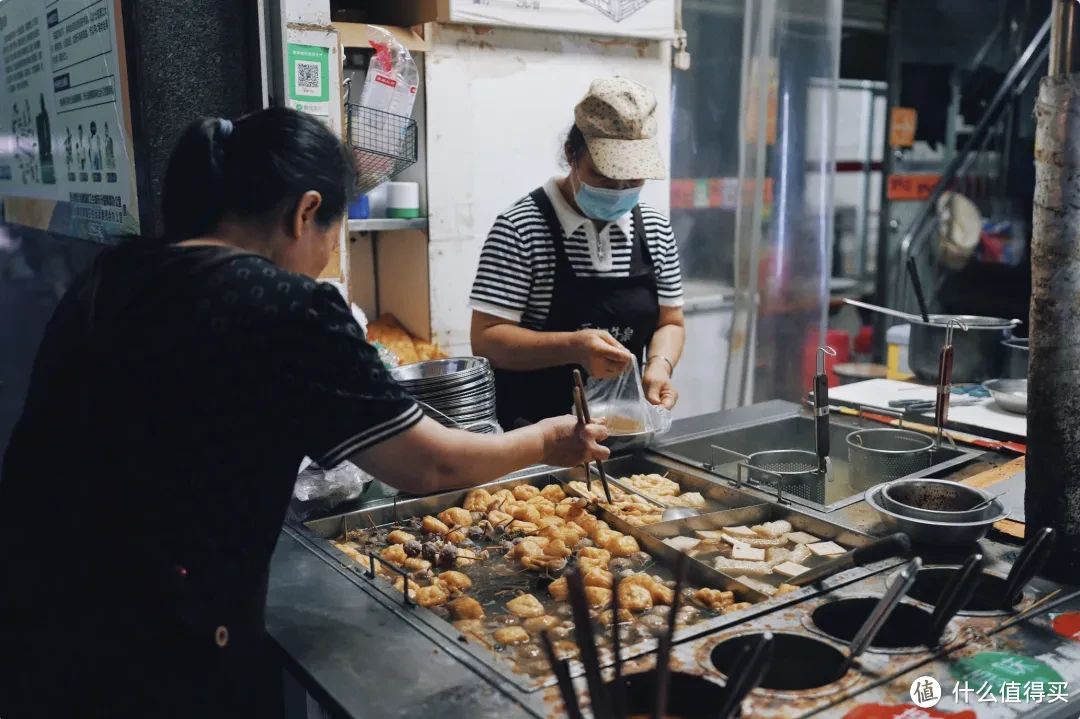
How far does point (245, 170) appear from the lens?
1.52 meters

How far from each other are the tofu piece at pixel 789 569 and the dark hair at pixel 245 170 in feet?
4.02

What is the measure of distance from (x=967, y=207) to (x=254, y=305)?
7.17 meters

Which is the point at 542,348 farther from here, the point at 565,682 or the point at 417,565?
the point at 565,682

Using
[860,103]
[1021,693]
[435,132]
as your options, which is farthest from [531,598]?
[860,103]

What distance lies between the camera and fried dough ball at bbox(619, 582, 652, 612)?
1.84 meters

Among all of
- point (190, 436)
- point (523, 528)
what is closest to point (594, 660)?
point (190, 436)

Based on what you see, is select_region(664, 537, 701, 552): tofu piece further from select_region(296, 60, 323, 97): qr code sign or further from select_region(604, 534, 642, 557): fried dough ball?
select_region(296, 60, 323, 97): qr code sign

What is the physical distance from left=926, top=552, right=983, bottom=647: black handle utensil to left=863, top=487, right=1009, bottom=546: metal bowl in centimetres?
37

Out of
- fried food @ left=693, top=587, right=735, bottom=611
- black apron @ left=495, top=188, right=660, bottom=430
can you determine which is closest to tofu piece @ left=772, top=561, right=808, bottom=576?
fried food @ left=693, top=587, right=735, bottom=611

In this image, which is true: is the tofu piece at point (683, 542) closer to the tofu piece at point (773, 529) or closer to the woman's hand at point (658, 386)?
the tofu piece at point (773, 529)

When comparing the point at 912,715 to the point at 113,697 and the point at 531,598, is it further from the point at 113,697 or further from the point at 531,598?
the point at 113,697

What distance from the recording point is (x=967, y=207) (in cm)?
734

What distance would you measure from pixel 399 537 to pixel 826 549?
0.98 metres

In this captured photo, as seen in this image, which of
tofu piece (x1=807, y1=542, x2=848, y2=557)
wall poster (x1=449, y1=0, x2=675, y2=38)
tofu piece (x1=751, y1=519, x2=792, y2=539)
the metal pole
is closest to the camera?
the metal pole
